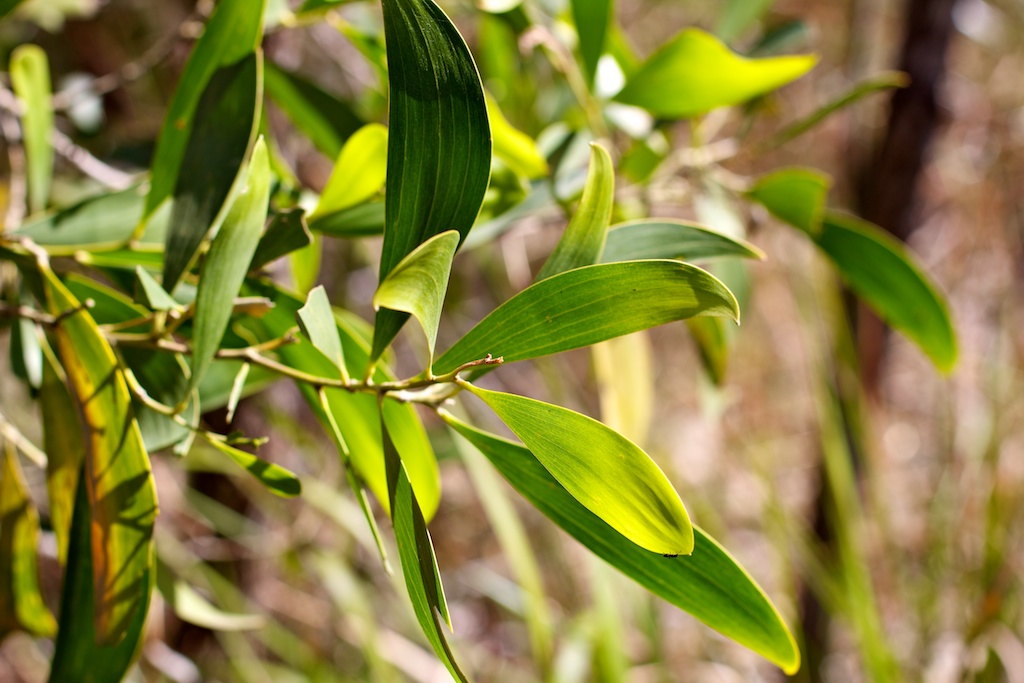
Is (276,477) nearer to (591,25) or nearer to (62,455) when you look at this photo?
(62,455)

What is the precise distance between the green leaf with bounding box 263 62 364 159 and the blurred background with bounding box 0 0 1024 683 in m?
0.03

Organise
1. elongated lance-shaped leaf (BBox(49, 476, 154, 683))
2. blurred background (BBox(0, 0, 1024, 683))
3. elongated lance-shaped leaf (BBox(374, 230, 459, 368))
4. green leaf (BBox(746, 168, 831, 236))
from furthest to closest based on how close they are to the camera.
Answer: blurred background (BBox(0, 0, 1024, 683)) → green leaf (BBox(746, 168, 831, 236)) → elongated lance-shaped leaf (BBox(49, 476, 154, 683)) → elongated lance-shaped leaf (BBox(374, 230, 459, 368))

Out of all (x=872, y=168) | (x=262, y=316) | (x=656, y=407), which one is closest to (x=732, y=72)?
(x=262, y=316)

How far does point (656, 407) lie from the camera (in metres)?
1.85

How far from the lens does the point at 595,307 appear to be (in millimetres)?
210

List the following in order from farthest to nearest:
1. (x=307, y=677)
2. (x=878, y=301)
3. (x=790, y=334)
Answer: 1. (x=790, y=334)
2. (x=307, y=677)
3. (x=878, y=301)

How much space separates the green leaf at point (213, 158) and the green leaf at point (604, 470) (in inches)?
5.4

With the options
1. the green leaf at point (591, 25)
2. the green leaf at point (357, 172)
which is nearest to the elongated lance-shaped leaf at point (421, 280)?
the green leaf at point (357, 172)

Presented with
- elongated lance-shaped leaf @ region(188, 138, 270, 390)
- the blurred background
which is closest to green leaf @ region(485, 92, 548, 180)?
the blurred background

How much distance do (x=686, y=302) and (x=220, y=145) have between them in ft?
0.64

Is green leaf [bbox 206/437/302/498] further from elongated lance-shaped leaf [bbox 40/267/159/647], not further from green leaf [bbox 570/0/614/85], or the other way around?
green leaf [bbox 570/0/614/85]

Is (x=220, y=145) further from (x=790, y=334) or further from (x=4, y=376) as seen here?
(x=790, y=334)

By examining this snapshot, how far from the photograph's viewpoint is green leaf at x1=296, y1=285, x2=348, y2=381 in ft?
0.71

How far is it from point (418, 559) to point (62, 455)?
0.55ft
